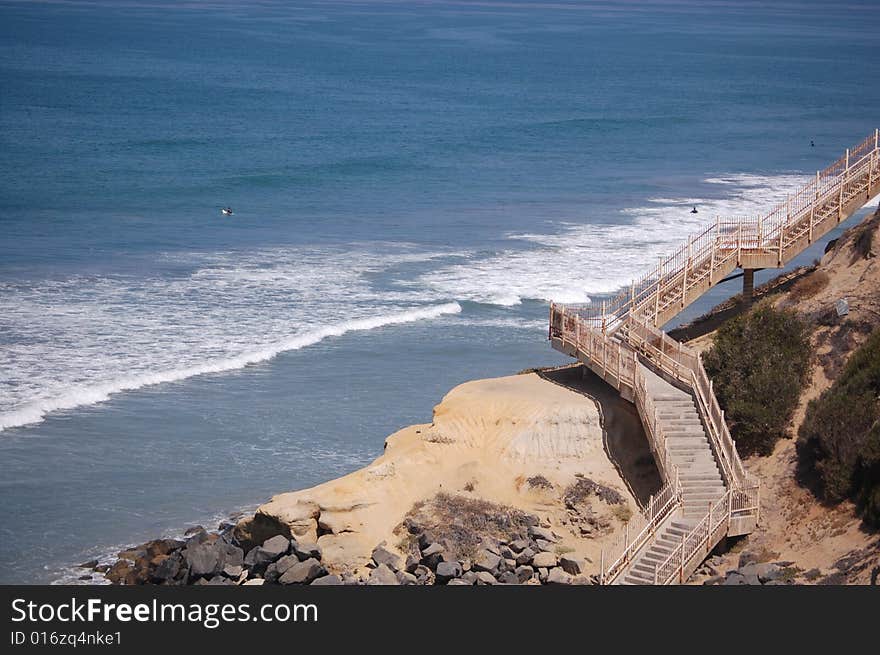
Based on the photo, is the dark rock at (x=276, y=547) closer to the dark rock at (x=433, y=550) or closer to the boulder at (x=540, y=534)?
the dark rock at (x=433, y=550)

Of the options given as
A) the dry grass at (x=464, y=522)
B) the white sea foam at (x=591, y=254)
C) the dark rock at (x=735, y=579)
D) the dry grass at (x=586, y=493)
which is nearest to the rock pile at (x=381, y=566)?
the dry grass at (x=464, y=522)

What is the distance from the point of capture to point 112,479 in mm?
32094

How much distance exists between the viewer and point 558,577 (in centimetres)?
2522

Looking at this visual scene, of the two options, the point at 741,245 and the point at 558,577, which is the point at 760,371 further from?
the point at 558,577

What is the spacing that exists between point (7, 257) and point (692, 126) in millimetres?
54702

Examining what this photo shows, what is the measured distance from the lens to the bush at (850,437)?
25375 mm

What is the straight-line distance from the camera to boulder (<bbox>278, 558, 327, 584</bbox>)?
25.4 meters

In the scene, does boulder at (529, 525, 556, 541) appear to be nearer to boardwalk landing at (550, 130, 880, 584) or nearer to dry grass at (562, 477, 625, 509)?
dry grass at (562, 477, 625, 509)

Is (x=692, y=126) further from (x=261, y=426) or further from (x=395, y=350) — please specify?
(x=261, y=426)

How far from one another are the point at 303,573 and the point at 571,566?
181 inches

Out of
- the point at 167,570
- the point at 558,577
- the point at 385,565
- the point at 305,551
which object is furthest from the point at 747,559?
the point at 167,570

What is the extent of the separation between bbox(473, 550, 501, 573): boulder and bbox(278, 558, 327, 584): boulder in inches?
104

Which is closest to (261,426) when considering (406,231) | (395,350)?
(395,350)

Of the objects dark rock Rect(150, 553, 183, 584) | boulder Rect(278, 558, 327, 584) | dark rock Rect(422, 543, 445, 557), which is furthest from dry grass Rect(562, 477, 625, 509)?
dark rock Rect(150, 553, 183, 584)
